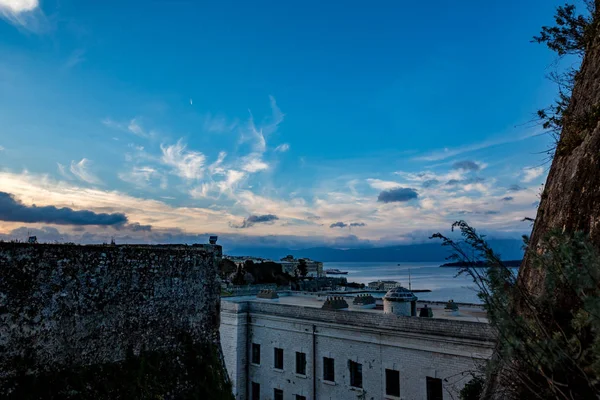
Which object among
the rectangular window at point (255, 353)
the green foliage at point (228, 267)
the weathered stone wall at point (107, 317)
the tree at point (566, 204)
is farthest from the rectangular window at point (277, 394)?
the green foliage at point (228, 267)

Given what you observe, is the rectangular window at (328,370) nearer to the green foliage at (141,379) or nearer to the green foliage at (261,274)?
the green foliage at (141,379)

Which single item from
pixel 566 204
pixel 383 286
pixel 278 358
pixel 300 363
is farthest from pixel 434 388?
pixel 383 286

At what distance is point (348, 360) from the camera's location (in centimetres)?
2061

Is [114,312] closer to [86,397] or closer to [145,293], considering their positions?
[145,293]

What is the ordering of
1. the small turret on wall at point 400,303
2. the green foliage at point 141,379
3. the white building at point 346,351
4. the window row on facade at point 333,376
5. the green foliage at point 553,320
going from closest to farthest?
the green foliage at point 553,320 < the green foliage at point 141,379 < the white building at point 346,351 < the window row on facade at point 333,376 < the small turret on wall at point 400,303

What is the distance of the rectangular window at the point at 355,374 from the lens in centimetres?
2022

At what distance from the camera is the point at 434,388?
57.8 ft

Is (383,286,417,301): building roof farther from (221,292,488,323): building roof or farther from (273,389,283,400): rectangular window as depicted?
(273,389,283,400): rectangular window

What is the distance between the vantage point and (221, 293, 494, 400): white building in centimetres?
1717

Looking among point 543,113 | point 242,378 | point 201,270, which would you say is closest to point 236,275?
point 242,378

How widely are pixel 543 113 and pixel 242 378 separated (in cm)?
2239

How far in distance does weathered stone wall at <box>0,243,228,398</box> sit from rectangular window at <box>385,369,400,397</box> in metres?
10.4

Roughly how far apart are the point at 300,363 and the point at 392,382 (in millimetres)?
5793

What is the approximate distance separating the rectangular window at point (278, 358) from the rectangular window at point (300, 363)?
1310 mm
